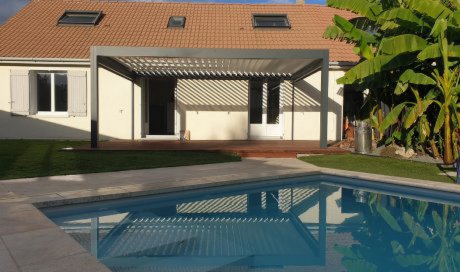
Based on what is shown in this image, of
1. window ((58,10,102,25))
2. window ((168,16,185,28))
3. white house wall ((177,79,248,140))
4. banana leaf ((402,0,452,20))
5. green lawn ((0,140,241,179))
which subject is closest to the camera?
green lawn ((0,140,241,179))

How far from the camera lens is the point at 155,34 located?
18.2m

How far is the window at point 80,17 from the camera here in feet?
61.8

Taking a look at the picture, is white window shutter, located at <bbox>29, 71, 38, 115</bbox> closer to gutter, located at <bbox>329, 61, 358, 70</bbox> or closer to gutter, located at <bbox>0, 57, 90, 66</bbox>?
gutter, located at <bbox>0, 57, 90, 66</bbox>

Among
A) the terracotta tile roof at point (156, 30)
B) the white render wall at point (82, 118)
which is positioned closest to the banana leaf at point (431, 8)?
the terracotta tile roof at point (156, 30)

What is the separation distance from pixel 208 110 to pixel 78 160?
7.41 meters

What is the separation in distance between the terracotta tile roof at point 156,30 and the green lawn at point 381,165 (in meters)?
6.12

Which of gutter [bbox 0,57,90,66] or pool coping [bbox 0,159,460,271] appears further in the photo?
gutter [bbox 0,57,90,66]

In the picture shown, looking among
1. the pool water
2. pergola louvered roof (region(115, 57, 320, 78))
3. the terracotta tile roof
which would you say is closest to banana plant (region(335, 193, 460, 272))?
the pool water

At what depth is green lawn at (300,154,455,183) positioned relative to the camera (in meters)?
9.86

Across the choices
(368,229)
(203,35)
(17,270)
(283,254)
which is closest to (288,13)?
(203,35)

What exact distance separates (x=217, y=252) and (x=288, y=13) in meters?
17.5

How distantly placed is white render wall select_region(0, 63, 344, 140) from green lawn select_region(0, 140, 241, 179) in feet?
10.2

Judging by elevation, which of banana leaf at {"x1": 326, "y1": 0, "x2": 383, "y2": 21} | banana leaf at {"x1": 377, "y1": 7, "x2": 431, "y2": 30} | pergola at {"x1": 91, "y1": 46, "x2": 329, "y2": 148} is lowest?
pergola at {"x1": 91, "y1": 46, "x2": 329, "y2": 148}

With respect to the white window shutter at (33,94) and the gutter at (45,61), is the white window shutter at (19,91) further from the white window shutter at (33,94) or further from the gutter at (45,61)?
the gutter at (45,61)
